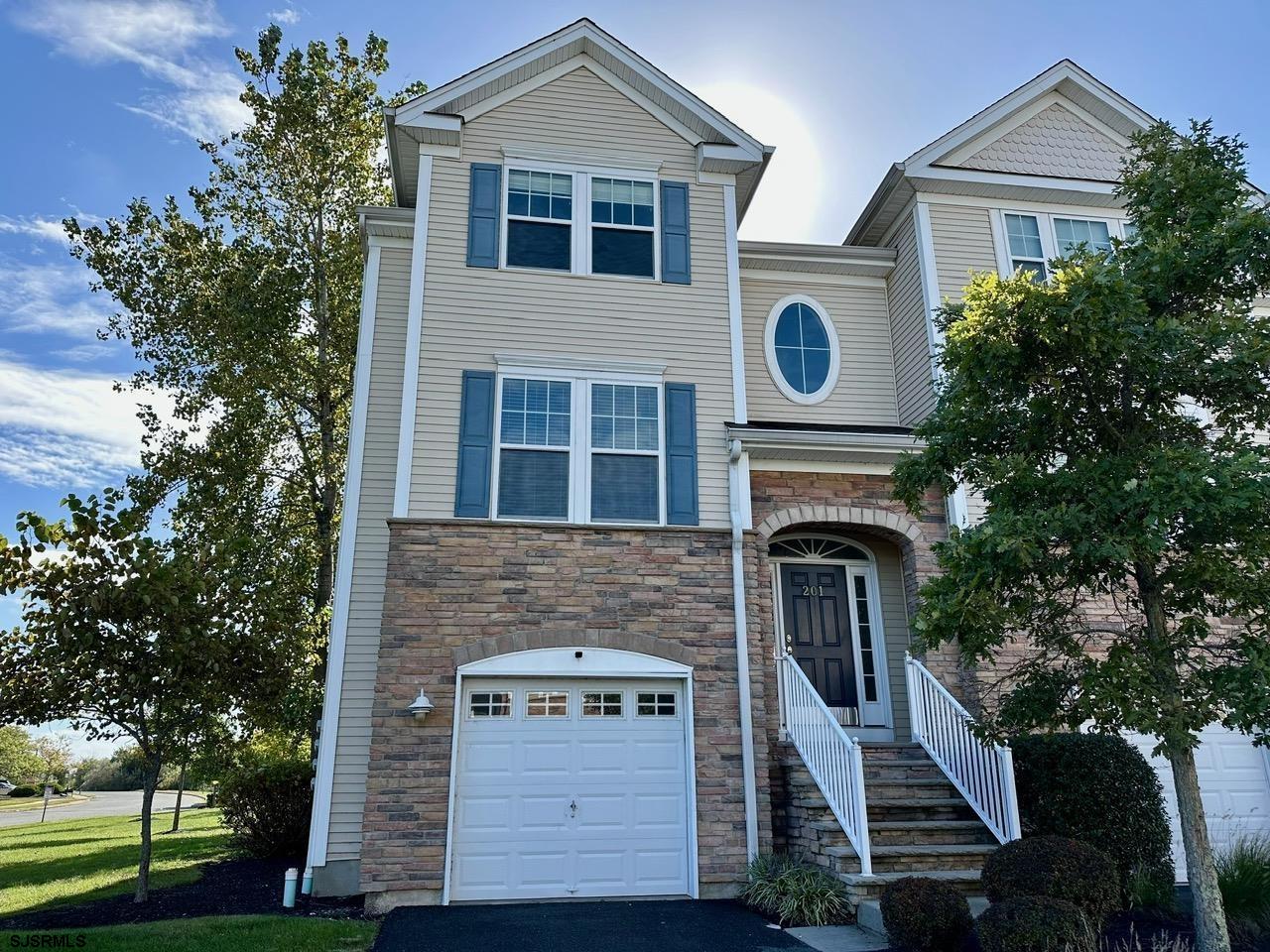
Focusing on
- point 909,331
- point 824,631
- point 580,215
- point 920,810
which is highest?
point 580,215

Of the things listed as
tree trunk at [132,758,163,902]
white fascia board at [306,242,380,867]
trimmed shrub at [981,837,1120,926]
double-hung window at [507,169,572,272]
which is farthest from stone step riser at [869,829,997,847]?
double-hung window at [507,169,572,272]

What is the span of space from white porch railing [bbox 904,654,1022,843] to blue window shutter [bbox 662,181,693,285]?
18.4ft

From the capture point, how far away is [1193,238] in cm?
653

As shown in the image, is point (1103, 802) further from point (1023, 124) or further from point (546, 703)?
point (1023, 124)

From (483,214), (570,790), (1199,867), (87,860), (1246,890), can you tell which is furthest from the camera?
(87,860)

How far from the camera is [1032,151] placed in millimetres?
12875

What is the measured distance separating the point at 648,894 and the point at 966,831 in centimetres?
328

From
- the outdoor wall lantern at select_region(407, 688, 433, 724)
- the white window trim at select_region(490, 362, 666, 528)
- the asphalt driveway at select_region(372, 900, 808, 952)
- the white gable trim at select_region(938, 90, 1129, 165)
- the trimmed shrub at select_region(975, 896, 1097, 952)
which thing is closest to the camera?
the trimmed shrub at select_region(975, 896, 1097, 952)

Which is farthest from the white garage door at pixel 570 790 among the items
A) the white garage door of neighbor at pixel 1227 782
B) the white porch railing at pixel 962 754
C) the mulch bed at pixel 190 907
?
the white garage door of neighbor at pixel 1227 782

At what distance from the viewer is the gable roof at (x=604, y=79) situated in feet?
37.2

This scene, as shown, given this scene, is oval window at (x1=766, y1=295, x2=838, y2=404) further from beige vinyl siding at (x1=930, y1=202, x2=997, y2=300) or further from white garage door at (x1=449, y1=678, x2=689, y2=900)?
white garage door at (x1=449, y1=678, x2=689, y2=900)

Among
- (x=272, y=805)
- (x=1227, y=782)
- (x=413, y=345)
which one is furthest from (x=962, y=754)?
(x=272, y=805)

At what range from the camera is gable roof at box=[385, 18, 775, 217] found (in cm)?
1135

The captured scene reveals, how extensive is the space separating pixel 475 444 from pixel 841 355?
18.2ft
